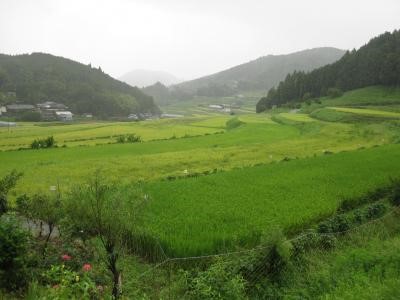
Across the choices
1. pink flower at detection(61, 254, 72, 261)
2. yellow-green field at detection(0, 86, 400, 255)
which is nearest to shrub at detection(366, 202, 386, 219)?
yellow-green field at detection(0, 86, 400, 255)

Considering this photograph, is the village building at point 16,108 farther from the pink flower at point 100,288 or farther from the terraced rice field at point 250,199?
the pink flower at point 100,288

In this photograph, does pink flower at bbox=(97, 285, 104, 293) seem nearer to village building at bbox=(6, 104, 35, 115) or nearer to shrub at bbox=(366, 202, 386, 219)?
shrub at bbox=(366, 202, 386, 219)

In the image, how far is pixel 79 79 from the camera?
102m

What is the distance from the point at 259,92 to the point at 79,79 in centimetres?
10665

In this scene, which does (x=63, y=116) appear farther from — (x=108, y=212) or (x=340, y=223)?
(x=108, y=212)

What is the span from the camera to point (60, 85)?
95.6 m

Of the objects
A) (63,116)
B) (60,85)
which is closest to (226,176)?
(63,116)

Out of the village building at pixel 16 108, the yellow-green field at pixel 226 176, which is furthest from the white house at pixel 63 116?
the yellow-green field at pixel 226 176

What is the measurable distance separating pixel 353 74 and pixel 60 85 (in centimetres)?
6994

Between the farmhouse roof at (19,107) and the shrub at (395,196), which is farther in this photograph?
the farmhouse roof at (19,107)

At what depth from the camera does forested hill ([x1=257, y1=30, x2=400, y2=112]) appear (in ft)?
215

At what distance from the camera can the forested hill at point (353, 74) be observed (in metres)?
65.6

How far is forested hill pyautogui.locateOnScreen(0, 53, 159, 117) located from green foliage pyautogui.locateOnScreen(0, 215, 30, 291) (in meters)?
90.6

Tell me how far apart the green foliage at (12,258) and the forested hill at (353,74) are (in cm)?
6834
